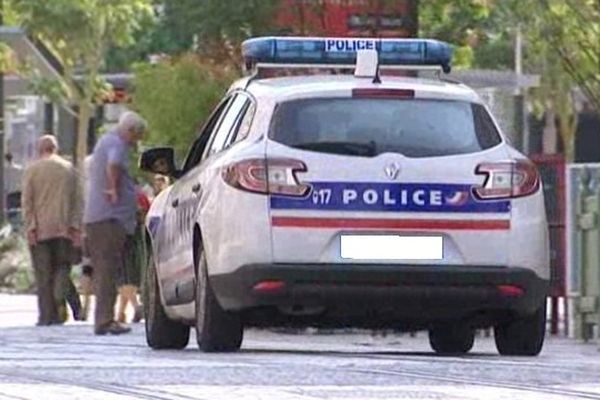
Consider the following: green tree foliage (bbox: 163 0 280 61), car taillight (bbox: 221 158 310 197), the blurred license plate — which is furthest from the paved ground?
green tree foliage (bbox: 163 0 280 61)

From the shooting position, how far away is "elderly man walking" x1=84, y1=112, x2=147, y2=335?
59.9 ft

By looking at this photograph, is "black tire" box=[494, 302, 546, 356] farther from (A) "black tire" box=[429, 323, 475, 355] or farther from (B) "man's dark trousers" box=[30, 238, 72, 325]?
(B) "man's dark trousers" box=[30, 238, 72, 325]

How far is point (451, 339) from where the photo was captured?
15.9m

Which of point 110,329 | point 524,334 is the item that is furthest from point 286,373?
point 110,329

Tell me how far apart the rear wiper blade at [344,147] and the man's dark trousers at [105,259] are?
14.9ft

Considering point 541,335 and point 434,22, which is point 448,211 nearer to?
point 541,335

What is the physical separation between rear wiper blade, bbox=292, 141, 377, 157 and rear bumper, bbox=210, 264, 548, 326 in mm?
633

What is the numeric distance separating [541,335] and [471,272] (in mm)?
961

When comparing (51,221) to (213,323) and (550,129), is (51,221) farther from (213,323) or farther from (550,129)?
(550,129)

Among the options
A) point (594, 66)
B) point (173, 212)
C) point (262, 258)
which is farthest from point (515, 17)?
point (262, 258)

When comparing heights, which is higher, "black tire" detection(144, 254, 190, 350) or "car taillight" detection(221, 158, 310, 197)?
"car taillight" detection(221, 158, 310, 197)

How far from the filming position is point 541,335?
1476cm

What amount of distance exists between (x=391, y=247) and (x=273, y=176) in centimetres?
76

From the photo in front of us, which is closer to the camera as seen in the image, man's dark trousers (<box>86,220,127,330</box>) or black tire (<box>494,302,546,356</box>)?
black tire (<box>494,302,546,356</box>)
